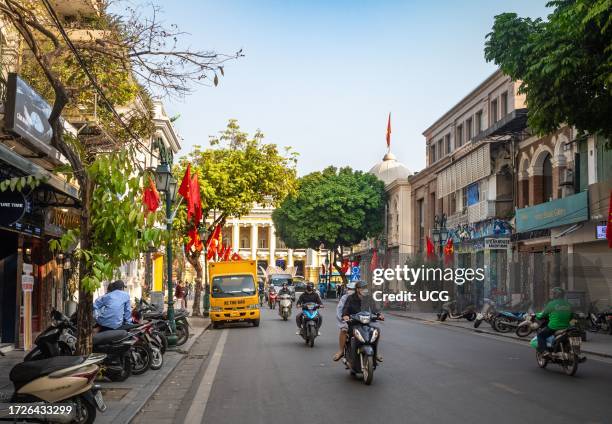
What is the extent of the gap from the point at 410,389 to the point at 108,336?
4.98 metres

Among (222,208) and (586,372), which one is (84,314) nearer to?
(586,372)

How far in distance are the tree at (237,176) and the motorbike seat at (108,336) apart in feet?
79.8

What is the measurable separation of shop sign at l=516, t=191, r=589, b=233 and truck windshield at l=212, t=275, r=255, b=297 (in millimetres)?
12520

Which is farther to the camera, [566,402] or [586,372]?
[586,372]

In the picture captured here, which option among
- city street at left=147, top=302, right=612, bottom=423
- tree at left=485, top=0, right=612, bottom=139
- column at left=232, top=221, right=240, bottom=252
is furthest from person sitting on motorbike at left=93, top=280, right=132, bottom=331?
column at left=232, top=221, right=240, bottom=252

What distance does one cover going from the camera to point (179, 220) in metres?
34.5

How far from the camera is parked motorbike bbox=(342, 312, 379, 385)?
13.1 meters

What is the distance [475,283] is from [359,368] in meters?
23.3

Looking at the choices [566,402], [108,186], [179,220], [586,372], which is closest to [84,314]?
[108,186]

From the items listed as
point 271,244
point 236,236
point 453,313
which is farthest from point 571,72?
point 271,244

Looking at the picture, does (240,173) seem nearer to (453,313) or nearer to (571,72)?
(453,313)

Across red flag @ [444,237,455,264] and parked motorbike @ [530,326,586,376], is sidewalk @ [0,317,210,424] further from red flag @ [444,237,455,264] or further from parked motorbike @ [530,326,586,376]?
red flag @ [444,237,455,264]

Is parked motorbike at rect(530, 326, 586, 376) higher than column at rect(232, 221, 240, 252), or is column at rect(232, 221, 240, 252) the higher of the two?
column at rect(232, 221, 240, 252)

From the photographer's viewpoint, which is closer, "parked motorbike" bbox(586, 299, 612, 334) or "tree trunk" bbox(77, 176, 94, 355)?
"tree trunk" bbox(77, 176, 94, 355)
